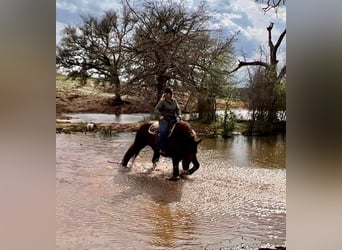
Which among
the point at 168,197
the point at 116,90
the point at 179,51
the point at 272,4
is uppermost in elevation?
the point at 272,4

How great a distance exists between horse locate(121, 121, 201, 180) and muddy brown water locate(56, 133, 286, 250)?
2 cm

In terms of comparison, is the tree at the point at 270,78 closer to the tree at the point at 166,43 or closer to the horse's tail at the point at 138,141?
→ the tree at the point at 166,43

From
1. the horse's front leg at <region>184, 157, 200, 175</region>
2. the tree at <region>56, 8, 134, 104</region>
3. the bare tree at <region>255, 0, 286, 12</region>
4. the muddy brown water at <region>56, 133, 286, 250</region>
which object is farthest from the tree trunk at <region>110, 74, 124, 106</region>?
the bare tree at <region>255, 0, 286, 12</region>

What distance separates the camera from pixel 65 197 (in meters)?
1.35

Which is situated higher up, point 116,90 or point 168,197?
point 116,90

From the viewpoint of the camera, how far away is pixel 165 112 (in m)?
1.42

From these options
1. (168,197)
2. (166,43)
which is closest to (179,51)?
(166,43)

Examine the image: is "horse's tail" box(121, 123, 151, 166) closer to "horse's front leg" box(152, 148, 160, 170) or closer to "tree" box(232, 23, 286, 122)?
"horse's front leg" box(152, 148, 160, 170)

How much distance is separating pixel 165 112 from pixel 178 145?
0.13 meters

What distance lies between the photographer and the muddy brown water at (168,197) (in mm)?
1355

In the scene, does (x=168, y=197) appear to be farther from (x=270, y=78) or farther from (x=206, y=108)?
(x=270, y=78)

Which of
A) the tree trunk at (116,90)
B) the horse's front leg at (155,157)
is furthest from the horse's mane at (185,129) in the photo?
the tree trunk at (116,90)

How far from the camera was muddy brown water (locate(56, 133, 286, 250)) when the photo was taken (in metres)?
1.36

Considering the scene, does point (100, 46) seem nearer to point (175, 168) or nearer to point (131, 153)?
point (131, 153)
